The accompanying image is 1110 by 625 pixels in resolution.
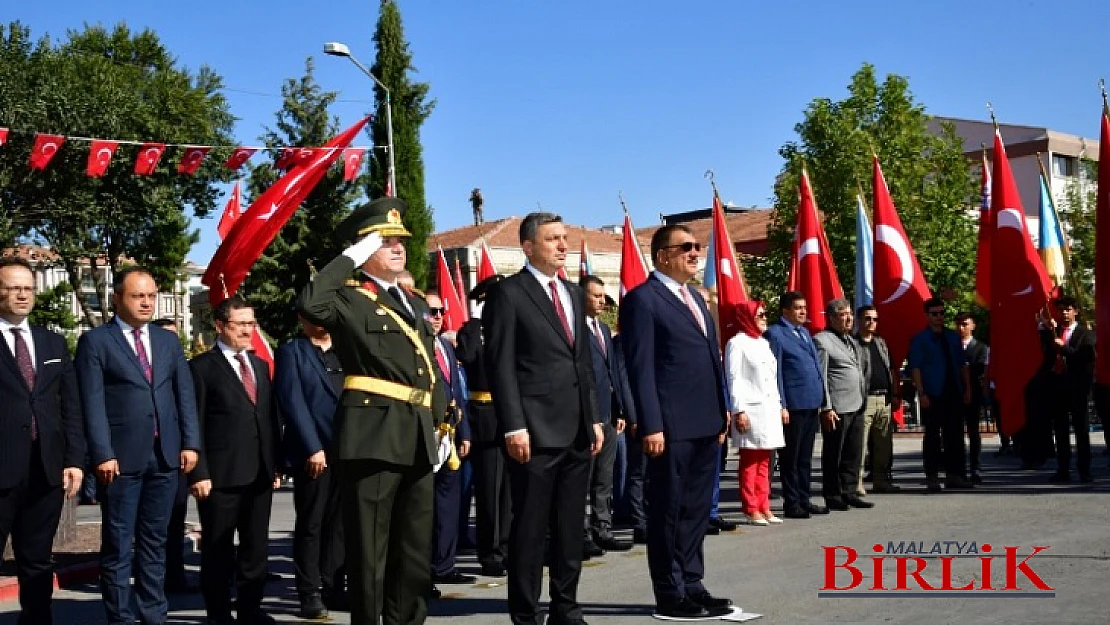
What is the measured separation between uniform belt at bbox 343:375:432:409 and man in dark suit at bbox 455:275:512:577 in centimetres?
332

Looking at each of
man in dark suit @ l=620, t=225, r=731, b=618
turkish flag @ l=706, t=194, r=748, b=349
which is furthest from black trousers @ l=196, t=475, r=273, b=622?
turkish flag @ l=706, t=194, r=748, b=349

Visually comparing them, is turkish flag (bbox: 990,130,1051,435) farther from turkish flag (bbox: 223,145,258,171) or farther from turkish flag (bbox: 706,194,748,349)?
turkish flag (bbox: 223,145,258,171)

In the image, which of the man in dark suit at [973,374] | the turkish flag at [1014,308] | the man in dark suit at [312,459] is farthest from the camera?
the man in dark suit at [973,374]

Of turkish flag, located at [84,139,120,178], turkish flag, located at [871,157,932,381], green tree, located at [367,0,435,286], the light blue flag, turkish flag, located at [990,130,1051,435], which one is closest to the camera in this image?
turkish flag, located at [990,130,1051,435]

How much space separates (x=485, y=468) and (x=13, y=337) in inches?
147

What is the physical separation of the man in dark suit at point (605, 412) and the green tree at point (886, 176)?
34.2 meters

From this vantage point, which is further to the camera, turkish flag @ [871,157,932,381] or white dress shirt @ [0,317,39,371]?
turkish flag @ [871,157,932,381]

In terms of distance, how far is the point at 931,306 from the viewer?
13570 mm

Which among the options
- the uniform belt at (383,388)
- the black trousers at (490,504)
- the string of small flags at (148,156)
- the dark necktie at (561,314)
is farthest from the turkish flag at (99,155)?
the uniform belt at (383,388)

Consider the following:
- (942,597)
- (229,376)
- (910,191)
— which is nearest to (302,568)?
(229,376)

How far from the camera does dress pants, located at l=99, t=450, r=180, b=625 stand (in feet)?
22.7

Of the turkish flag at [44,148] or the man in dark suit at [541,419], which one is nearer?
the man in dark suit at [541,419]

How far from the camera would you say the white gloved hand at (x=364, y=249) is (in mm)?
5707

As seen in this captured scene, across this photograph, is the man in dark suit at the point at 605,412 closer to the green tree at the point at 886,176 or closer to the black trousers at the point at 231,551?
the black trousers at the point at 231,551
